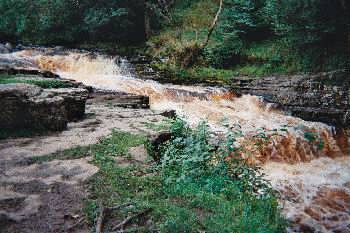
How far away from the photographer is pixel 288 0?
569 inches

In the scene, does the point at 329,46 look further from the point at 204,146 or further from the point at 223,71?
the point at 204,146

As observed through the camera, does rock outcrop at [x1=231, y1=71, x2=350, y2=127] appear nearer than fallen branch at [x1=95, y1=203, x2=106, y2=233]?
No

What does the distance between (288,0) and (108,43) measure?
9212 mm

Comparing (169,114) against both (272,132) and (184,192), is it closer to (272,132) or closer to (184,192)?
(272,132)

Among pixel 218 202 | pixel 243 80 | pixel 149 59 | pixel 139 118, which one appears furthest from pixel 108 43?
pixel 218 202

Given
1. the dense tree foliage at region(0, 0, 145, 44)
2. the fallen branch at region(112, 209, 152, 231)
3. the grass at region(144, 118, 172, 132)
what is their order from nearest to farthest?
the fallen branch at region(112, 209, 152, 231) → the grass at region(144, 118, 172, 132) → the dense tree foliage at region(0, 0, 145, 44)

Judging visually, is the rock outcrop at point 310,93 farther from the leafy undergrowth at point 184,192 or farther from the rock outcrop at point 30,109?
the rock outcrop at point 30,109

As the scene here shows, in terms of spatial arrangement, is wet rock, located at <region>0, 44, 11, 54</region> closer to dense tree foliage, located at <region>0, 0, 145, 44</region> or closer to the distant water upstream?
the distant water upstream

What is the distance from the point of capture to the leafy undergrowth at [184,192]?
14.1ft

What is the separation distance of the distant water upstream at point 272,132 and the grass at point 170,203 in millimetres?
1497

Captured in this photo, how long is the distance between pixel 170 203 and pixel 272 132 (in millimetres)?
6061

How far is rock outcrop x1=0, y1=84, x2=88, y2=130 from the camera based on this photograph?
23.0ft

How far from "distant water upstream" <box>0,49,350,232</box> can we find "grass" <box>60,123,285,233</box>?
1.50m

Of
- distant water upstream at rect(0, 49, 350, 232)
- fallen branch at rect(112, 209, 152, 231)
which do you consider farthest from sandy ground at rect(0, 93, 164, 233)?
distant water upstream at rect(0, 49, 350, 232)
